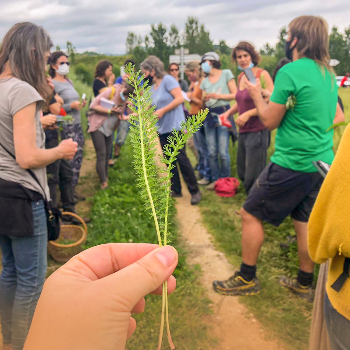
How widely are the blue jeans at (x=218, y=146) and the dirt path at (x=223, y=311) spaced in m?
1.64

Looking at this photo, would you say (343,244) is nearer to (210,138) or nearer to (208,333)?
(208,333)

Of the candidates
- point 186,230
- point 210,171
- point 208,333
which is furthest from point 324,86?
point 210,171

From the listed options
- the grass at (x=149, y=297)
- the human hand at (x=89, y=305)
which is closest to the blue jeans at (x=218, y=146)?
the grass at (x=149, y=297)

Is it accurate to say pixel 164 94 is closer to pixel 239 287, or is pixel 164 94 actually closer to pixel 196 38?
pixel 239 287

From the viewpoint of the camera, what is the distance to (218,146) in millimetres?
5449

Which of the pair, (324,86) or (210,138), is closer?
(324,86)

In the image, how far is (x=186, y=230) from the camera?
4281mm

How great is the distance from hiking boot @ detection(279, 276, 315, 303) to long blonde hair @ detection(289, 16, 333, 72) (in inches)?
73.2

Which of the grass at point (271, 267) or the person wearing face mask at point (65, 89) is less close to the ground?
the person wearing face mask at point (65, 89)

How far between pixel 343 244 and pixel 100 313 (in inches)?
32.7

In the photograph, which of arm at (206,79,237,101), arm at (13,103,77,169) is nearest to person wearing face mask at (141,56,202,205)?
arm at (206,79,237,101)

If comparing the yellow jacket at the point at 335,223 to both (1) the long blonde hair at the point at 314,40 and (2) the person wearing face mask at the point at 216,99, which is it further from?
(2) the person wearing face mask at the point at 216,99

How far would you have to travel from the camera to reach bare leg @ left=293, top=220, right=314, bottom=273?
2.56 metres

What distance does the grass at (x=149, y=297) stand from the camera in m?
2.53
